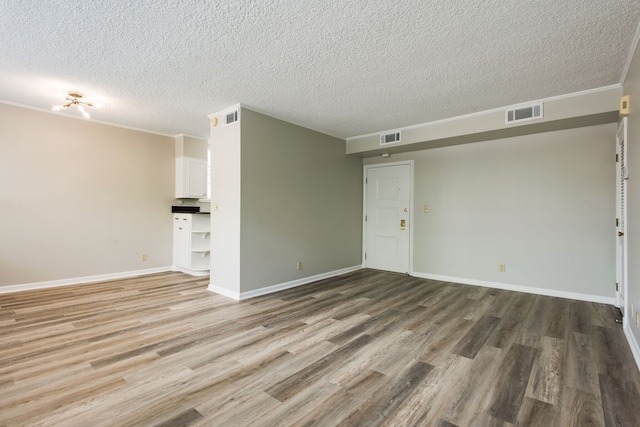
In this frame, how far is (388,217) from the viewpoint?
5.64 m

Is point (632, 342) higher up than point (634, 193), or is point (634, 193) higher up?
point (634, 193)

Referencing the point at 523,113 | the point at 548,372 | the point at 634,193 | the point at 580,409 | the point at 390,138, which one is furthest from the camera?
the point at 390,138

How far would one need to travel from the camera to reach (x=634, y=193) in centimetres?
241

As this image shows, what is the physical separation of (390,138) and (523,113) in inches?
71.8

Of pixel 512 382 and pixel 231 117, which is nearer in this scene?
pixel 512 382

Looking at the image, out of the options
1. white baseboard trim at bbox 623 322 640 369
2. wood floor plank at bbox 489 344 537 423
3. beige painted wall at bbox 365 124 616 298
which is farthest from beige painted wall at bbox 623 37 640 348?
beige painted wall at bbox 365 124 616 298

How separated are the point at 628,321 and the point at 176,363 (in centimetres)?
386

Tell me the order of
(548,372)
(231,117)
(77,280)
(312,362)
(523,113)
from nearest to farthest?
(548,372)
(312,362)
(523,113)
(231,117)
(77,280)

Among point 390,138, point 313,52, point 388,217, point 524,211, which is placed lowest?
point 388,217

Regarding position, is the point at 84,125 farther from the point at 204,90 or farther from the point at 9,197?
the point at 204,90

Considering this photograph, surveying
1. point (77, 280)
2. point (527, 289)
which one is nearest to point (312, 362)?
point (527, 289)

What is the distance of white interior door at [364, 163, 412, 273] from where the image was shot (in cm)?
540

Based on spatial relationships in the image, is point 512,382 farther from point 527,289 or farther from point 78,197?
point 78,197

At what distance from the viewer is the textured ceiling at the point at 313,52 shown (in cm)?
202
